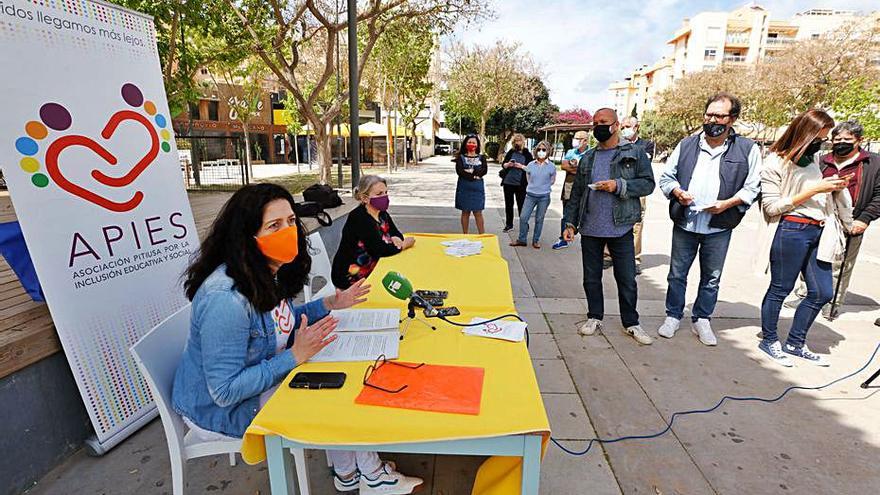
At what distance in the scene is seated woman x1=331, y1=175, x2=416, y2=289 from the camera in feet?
10.6

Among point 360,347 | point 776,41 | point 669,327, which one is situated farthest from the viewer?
point 776,41

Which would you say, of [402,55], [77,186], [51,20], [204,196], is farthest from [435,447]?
[402,55]

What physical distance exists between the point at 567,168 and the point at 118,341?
194 inches

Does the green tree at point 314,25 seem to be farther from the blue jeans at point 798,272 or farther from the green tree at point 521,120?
the green tree at point 521,120

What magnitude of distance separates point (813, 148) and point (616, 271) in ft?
5.24

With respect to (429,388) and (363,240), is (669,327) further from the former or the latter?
(429,388)

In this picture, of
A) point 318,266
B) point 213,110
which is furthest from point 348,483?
point 213,110

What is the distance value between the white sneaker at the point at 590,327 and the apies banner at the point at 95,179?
3.12 metres

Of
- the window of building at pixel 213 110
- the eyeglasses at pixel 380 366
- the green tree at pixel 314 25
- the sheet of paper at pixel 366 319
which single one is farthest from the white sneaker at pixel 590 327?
the window of building at pixel 213 110

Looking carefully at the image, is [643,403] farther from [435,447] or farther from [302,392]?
[302,392]

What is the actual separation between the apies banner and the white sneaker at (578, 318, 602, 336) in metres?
3.12

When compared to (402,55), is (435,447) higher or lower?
lower

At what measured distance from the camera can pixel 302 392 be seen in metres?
1.46

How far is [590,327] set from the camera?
378cm
